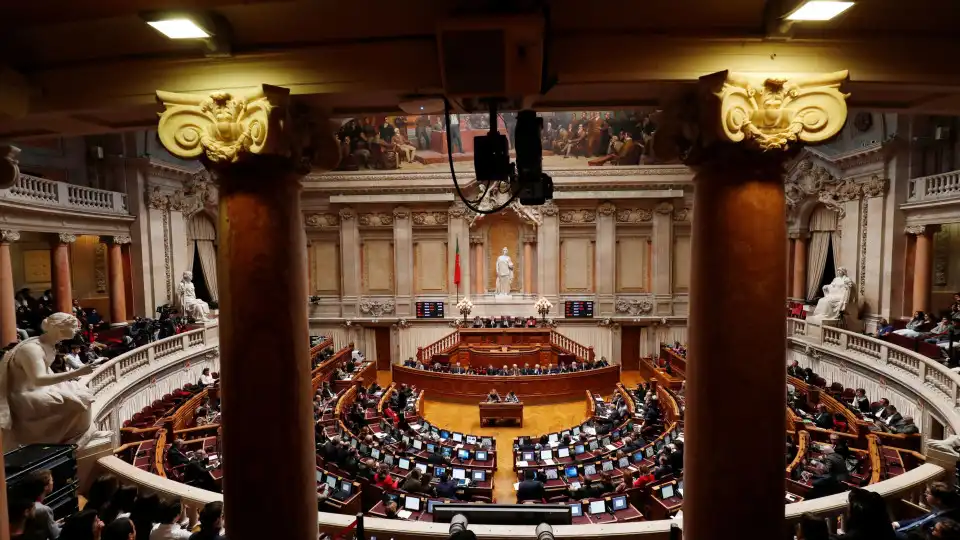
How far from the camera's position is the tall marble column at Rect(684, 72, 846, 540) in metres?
2.34

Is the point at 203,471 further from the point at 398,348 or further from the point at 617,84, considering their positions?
the point at 398,348

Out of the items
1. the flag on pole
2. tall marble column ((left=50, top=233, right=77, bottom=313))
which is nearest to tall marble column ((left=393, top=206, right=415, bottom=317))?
the flag on pole

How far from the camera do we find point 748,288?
241cm

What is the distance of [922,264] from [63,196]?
25.3 meters

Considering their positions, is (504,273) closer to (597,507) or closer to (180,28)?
(597,507)

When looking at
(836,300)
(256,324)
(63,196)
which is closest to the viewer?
(256,324)

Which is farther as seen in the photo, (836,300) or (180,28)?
(836,300)

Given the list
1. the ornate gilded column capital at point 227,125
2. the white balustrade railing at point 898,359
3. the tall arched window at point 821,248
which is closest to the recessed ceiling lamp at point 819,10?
the ornate gilded column capital at point 227,125

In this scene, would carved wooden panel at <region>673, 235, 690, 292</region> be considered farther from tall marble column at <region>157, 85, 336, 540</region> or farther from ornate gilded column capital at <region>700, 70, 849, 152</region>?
tall marble column at <region>157, 85, 336, 540</region>

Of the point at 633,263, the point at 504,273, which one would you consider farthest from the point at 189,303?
the point at 633,263

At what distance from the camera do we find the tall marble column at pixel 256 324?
2.54m

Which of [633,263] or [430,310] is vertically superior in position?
[633,263]

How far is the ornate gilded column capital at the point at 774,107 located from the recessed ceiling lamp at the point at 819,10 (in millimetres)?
265

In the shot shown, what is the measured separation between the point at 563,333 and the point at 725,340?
19.3 metres
